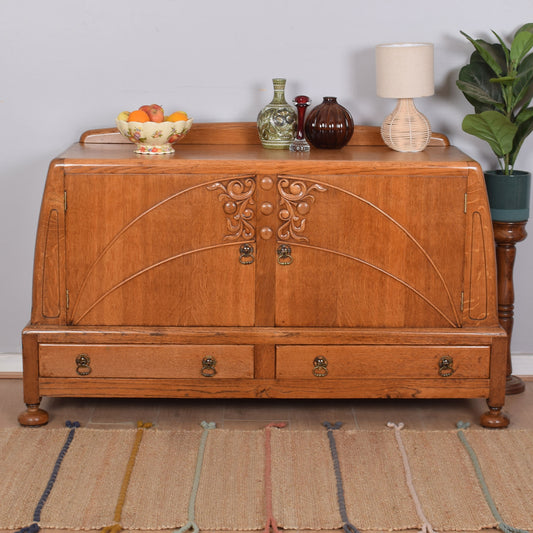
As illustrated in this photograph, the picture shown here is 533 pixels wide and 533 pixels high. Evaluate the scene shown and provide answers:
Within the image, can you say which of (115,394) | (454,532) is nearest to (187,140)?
(115,394)

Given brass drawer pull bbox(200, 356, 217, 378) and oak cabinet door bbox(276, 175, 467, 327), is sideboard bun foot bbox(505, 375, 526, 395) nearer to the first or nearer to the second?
oak cabinet door bbox(276, 175, 467, 327)

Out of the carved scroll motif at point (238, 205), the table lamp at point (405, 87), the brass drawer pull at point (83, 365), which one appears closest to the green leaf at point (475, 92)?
the table lamp at point (405, 87)

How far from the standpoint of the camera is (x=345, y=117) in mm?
2994

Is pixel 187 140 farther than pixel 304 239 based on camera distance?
Yes

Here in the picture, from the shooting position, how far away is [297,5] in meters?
3.11

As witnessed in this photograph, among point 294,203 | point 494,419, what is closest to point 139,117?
point 294,203

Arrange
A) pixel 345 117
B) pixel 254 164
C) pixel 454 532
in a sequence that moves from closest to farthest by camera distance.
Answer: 1. pixel 454 532
2. pixel 254 164
3. pixel 345 117

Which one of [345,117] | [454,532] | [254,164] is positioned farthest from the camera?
[345,117]

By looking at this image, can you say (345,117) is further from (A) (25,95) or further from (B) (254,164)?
(A) (25,95)

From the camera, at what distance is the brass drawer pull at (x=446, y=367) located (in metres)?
2.86

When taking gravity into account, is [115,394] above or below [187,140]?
below

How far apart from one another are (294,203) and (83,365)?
88cm

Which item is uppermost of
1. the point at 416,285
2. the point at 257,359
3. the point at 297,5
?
the point at 297,5

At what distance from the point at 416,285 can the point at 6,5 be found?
1763 millimetres
